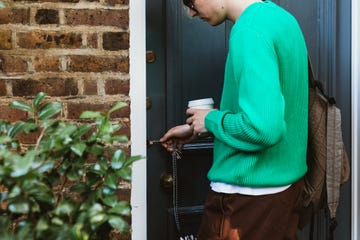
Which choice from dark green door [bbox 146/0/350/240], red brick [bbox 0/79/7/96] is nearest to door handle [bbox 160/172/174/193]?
dark green door [bbox 146/0/350/240]

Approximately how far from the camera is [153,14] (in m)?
2.24

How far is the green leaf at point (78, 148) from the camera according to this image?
3.63 feet

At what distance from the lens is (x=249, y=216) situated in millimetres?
1613

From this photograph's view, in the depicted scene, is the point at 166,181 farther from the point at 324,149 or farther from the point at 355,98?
the point at 355,98

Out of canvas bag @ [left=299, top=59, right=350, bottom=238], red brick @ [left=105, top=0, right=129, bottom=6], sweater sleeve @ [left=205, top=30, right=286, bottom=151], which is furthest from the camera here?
red brick @ [left=105, top=0, right=129, bottom=6]

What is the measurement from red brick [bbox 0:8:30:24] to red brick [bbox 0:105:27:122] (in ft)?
1.02

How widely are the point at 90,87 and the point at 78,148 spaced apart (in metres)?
0.86

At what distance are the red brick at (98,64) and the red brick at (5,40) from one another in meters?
0.23

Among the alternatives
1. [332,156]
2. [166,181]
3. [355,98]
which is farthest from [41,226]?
[355,98]

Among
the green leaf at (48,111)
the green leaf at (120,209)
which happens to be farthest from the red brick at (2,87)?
the green leaf at (120,209)

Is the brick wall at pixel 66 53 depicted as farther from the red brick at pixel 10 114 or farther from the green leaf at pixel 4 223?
the green leaf at pixel 4 223

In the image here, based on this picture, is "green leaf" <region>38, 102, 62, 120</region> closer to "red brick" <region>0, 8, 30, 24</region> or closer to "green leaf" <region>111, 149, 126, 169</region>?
"green leaf" <region>111, 149, 126, 169</region>

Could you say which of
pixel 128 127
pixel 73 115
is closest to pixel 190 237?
pixel 128 127

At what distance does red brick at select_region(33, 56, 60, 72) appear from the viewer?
189cm
